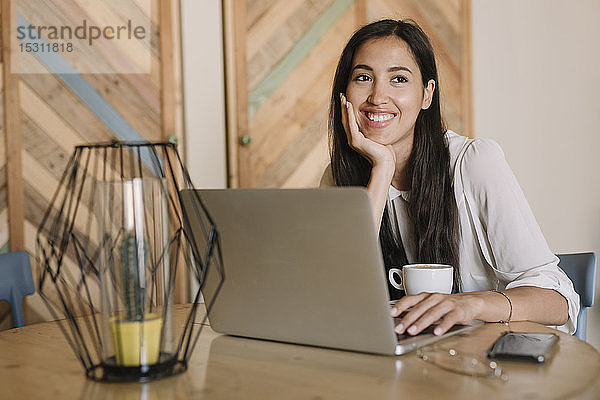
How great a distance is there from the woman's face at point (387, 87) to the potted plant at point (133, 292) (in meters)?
1.00

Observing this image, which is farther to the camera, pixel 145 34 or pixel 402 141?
pixel 145 34

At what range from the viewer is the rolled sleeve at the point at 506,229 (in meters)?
1.57

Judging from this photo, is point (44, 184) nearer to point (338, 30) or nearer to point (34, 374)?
point (338, 30)

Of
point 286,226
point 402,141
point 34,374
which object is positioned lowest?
point 34,374

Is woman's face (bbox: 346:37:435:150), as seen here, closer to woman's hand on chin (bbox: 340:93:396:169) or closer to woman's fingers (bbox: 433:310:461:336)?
woman's hand on chin (bbox: 340:93:396:169)

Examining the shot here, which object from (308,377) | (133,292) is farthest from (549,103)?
(133,292)

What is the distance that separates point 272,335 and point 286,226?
21 cm

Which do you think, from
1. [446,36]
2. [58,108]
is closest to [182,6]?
[58,108]

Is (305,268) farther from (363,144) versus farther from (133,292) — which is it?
(363,144)

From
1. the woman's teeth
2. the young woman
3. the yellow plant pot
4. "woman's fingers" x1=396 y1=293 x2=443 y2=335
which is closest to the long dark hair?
the young woman

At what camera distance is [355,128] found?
186 cm

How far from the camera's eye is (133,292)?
0.96 meters

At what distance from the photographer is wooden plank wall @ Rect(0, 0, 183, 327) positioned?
256 cm

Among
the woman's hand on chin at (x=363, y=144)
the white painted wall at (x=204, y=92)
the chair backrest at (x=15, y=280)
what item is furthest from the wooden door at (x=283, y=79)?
the chair backrest at (x=15, y=280)
